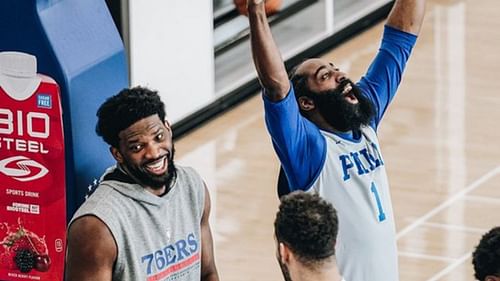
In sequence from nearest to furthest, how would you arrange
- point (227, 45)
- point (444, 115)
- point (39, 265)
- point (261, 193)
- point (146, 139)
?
point (146, 139) < point (39, 265) < point (261, 193) < point (444, 115) < point (227, 45)

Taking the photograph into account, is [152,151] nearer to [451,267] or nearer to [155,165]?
[155,165]

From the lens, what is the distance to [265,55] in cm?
534

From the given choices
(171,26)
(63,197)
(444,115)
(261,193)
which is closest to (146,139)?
(63,197)

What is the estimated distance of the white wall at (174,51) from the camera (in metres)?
9.73

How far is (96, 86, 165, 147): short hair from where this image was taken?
5.26 metres

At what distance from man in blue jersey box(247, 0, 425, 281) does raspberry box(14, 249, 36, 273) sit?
0.97m

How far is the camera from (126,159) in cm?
527

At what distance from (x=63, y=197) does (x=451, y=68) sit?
6.60 m

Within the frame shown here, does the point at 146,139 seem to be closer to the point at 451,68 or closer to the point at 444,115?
the point at 444,115

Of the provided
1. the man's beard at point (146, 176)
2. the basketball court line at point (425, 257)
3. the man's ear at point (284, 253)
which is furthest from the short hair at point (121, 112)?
the basketball court line at point (425, 257)

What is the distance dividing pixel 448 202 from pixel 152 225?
4.35 m

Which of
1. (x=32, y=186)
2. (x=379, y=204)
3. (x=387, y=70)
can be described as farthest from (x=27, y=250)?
(x=387, y=70)

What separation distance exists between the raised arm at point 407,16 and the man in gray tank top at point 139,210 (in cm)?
120

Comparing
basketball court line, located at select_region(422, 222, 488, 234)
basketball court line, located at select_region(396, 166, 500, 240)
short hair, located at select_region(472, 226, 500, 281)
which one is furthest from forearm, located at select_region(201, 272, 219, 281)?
basketball court line, located at select_region(422, 222, 488, 234)
